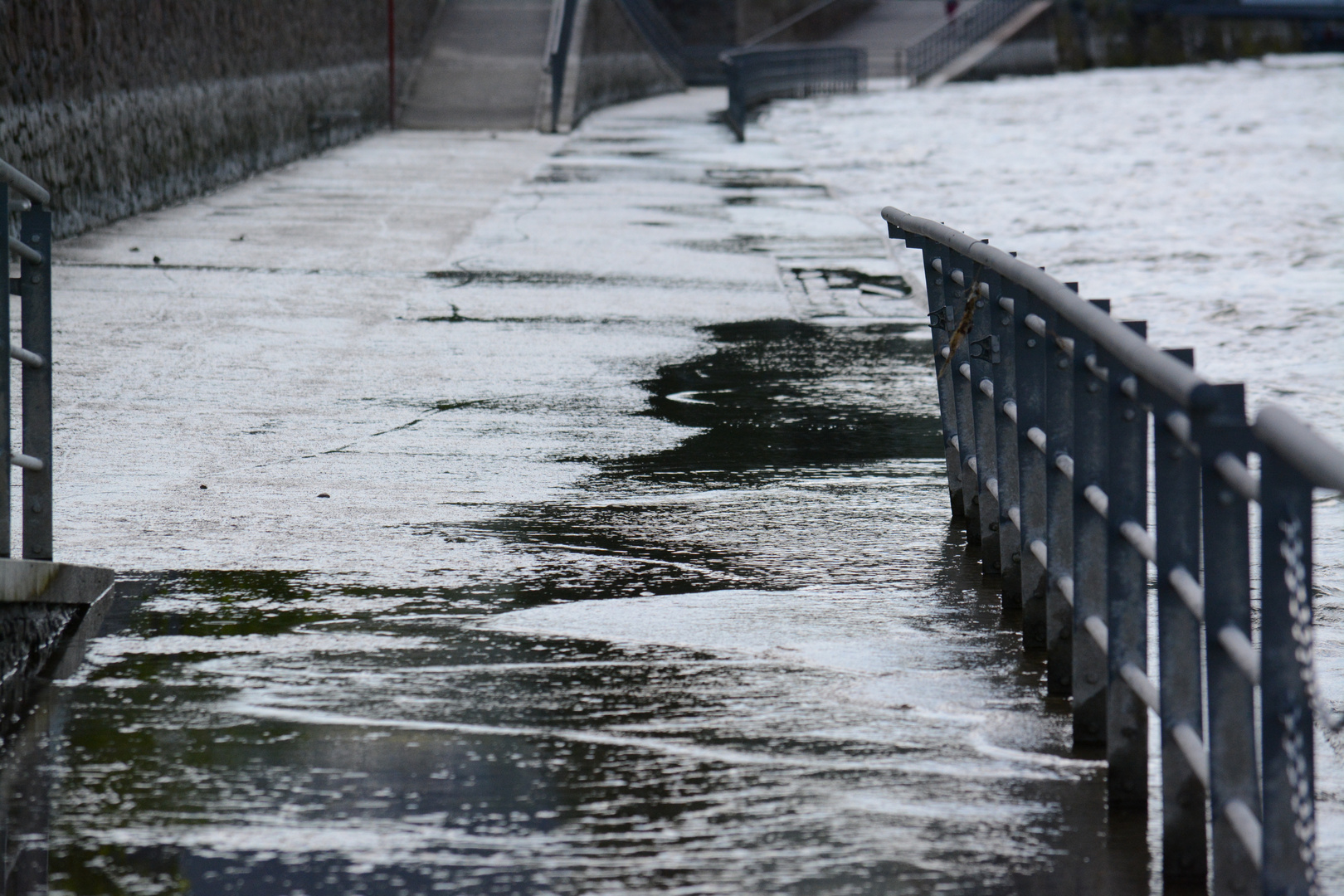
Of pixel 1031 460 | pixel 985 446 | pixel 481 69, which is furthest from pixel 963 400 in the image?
pixel 481 69

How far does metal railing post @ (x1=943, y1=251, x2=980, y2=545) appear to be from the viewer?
575 centimetres

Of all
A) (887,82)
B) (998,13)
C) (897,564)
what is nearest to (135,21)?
(897,564)

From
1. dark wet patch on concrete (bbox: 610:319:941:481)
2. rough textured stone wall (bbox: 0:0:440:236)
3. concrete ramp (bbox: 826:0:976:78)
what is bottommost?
dark wet patch on concrete (bbox: 610:319:941:481)

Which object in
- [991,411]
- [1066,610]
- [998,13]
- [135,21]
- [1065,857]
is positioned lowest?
[1065,857]

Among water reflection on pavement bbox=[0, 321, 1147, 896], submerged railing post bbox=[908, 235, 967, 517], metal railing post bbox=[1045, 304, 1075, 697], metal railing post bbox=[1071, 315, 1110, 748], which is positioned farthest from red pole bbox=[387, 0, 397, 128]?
metal railing post bbox=[1071, 315, 1110, 748]

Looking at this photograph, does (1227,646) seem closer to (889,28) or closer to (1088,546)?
(1088,546)

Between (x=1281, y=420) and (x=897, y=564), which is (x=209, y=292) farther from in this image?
(x=1281, y=420)

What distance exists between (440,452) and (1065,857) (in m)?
4.33

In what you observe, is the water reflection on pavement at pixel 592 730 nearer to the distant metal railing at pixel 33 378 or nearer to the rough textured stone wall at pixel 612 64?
the distant metal railing at pixel 33 378

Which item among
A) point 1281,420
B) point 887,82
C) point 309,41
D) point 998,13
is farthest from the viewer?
point 998,13

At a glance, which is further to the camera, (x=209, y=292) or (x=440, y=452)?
(x=209, y=292)

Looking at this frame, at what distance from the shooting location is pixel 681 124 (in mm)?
34938

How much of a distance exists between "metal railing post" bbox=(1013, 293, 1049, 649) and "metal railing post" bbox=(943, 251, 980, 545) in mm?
905

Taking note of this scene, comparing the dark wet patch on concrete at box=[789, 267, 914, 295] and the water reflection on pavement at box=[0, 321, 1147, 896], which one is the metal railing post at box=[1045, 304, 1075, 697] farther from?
the dark wet patch on concrete at box=[789, 267, 914, 295]
